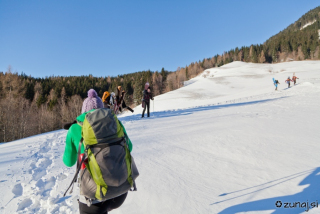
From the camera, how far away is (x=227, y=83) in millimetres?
44344

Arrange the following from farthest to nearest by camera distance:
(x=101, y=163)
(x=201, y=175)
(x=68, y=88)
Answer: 1. (x=68, y=88)
2. (x=201, y=175)
3. (x=101, y=163)

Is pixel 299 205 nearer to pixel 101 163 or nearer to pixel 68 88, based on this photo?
pixel 101 163

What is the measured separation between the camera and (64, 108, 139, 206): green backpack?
1566 millimetres

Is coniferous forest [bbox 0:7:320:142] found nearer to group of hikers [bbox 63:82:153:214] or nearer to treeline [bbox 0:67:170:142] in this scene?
treeline [bbox 0:67:170:142]

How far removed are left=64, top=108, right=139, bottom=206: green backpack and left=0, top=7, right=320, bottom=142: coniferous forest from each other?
3330 cm

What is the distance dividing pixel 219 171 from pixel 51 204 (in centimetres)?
343

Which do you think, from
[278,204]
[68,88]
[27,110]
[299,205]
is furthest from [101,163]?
[68,88]

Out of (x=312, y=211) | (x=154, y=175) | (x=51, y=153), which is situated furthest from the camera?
(x=51, y=153)

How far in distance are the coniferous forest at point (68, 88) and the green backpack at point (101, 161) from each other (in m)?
33.3

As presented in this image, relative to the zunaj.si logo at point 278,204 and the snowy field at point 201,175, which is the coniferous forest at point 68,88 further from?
the zunaj.si logo at point 278,204

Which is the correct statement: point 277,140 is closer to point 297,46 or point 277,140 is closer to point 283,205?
point 283,205

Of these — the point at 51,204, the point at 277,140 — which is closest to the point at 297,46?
the point at 277,140

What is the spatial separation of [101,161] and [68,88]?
7870cm

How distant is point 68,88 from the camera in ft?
227
